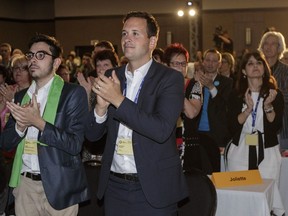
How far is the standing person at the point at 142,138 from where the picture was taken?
2135mm

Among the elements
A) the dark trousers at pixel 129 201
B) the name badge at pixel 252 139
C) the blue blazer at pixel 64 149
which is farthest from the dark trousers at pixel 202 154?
the dark trousers at pixel 129 201

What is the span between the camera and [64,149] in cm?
249

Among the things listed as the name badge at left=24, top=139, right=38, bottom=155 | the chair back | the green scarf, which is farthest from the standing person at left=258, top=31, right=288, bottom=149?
the name badge at left=24, top=139, right=38, bottom=155

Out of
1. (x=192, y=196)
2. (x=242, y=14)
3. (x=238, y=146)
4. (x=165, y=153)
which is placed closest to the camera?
(x=165, y=153)

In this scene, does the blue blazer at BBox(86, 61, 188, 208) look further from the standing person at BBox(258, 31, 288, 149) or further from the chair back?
the standing person at BBox(258, 31, 288, 149)

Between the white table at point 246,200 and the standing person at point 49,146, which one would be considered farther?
the white table at point 246,200

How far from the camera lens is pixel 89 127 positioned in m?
2.28

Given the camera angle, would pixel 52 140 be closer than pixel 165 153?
No

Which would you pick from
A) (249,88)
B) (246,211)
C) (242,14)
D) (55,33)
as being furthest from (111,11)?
(246,211)

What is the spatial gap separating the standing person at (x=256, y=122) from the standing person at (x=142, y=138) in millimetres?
1576

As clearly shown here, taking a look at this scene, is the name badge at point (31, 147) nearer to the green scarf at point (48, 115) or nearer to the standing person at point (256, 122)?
the green scarf at point (48, 115)

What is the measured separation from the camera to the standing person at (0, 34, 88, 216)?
2496mm

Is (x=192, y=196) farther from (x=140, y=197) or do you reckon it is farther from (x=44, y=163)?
(x=44, y=163)

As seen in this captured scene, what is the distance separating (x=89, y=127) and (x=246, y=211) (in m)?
1.24
